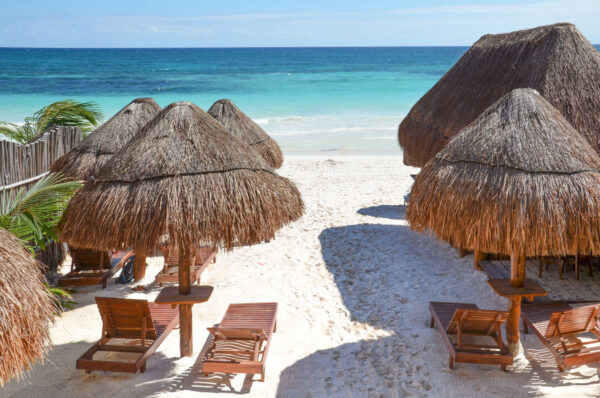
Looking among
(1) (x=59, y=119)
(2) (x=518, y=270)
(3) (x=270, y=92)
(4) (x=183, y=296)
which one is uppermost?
(3) (x=270, y=92)

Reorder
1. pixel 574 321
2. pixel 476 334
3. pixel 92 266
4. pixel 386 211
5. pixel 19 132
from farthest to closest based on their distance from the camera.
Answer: pixel 386 211 < pixel 19 132 < pixel 92 266 < pixel 476 334 < pixel 574 321

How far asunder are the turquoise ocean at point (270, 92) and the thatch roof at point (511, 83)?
34.7 feet

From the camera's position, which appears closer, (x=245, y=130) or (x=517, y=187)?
(x=517, y=187)

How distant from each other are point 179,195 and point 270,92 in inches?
1425

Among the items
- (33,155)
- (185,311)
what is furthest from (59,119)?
(185,311)

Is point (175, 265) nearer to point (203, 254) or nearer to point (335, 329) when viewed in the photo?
point (203, 254)

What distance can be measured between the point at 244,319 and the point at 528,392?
278 centimetres

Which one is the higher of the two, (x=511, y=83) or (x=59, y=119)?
(x=511, y=83)

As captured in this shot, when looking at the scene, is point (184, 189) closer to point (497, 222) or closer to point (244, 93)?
point (497, 222)

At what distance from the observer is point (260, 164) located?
180 inches

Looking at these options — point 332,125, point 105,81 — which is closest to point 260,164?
point 332,125

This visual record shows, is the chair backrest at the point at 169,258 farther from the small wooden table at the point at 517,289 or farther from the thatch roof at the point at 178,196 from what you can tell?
the small wooden table at the point at 517,289

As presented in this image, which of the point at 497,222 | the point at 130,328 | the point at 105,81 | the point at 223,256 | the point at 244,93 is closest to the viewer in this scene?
the point at 497,222

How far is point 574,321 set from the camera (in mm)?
4344
